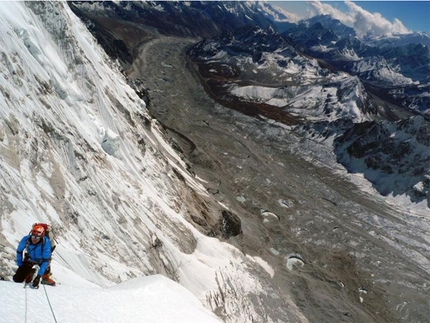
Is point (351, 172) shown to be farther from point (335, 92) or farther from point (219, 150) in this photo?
point (335, 92)

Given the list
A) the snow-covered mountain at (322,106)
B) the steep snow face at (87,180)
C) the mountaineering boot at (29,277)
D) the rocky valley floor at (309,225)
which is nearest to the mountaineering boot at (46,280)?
the mountaineering boot at (29,277)

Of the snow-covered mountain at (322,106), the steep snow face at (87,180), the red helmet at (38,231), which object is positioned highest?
the snow-covered mountain at (322,106)

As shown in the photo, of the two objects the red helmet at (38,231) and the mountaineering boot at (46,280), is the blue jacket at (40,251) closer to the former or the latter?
the red helmet at (38,231)

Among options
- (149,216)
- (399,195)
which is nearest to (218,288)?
(149,216)

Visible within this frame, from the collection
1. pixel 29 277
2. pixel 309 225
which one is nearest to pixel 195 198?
pixel 309 225

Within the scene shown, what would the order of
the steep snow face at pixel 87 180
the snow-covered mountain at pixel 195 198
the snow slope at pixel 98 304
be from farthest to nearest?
the snow-covered mountain at pixel 195 198 → the steep snow face at pixel 87 180 → the snow slope at pixel 98 304

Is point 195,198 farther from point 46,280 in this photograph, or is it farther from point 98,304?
point 46,280

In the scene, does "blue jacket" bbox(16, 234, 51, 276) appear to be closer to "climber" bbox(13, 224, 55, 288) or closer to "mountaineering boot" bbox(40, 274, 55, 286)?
"climber" bbox(13, 224, 55, 288)
